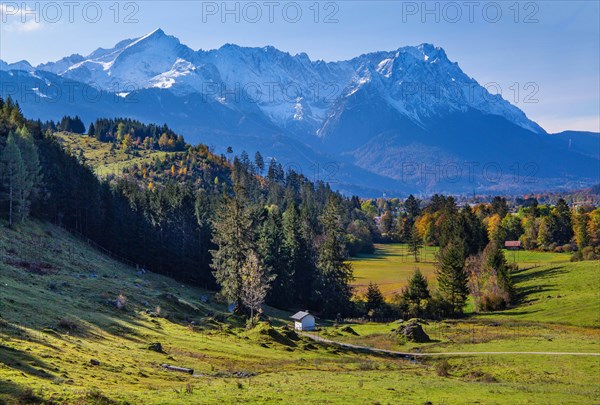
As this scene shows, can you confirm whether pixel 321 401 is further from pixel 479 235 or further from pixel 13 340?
pixel 479 235

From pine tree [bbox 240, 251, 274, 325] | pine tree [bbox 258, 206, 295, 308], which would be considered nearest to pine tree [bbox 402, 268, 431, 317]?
pine tree [bbox 258, 206, 295, 308]

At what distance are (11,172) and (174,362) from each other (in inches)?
2636

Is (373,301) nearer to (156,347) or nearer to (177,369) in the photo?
(156,347)

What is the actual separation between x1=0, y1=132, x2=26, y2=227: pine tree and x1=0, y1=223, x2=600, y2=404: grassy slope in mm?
15855

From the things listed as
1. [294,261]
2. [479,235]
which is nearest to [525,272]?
[479,235]

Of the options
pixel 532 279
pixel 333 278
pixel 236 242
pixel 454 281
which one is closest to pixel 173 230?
pixel 333 278

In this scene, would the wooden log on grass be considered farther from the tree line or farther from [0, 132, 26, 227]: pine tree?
[0, 132, 26, 227]: pine tree

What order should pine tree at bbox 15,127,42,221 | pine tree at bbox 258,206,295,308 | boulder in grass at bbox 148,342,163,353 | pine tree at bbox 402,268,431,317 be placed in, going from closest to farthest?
boulder in grass at bbox 148,342,163,353 → pine tree at bbox 15,127,42,221 → pine tree at bbox 402,268,431,317 → pine tree at bbox 258,206,295,308

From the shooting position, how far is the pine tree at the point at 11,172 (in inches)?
3738

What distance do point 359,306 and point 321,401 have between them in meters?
78.2

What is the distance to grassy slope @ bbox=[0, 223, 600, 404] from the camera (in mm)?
33812

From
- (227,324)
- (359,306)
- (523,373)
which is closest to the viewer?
(523,373)

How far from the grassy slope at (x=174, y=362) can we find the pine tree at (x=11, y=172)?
1585 cm

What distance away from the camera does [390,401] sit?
126 feet
